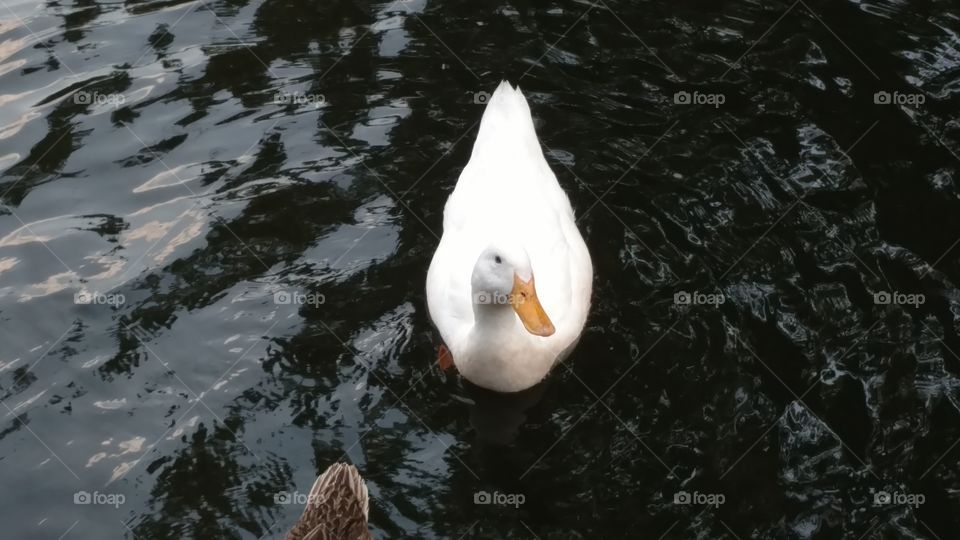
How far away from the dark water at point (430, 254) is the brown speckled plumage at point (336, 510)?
553 mm

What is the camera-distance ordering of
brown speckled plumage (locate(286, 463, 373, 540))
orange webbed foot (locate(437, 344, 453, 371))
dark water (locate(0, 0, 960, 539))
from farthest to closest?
orange webbed foot (locate(437, 344, 453, 371)), dark water (locate(0, 0, 960, 539)), brown speckled plumage (locate(286, 463, 373, 540))

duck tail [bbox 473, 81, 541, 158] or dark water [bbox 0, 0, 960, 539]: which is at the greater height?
duck tail [bbox 473, 81, 541, 158]

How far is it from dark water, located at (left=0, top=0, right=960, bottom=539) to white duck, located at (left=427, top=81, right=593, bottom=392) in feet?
0.81

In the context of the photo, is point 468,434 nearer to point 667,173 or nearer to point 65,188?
point 667,173

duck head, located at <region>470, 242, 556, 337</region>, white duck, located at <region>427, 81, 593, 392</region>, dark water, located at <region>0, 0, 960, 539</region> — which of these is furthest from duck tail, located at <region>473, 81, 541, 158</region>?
duck head, located at <region>470, 242, 556, 337</region>

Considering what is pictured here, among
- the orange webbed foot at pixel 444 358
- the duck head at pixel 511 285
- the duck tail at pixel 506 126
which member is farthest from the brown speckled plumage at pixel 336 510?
the duck tail at pixel 506 126

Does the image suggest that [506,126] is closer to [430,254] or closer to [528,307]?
[430,254]

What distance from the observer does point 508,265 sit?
7.18 meters

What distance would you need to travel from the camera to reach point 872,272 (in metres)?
8.09

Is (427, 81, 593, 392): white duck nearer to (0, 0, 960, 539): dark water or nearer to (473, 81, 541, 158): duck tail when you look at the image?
(473, 81, 541, 158): duck tail

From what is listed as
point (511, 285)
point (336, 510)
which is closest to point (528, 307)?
point (511, 285)

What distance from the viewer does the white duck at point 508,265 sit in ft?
23.8

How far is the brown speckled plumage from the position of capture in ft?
19.5

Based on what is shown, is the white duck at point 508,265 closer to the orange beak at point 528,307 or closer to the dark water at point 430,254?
the orange beak at point 528,307
